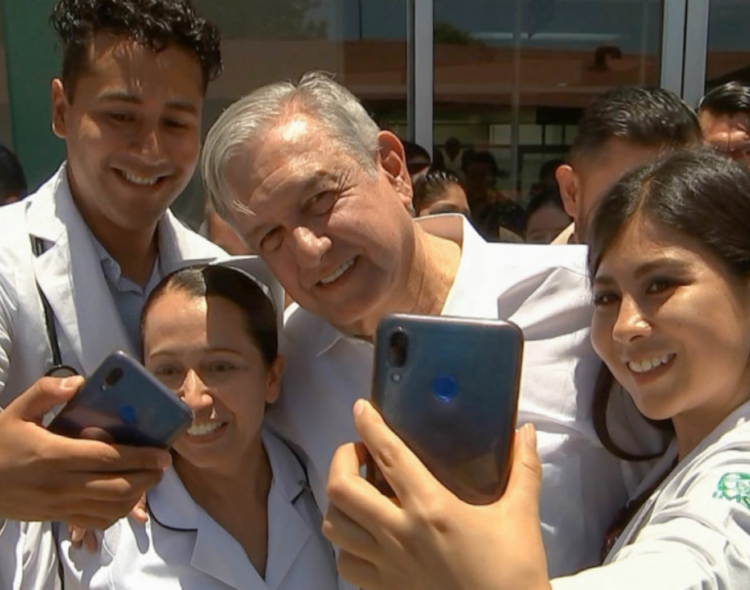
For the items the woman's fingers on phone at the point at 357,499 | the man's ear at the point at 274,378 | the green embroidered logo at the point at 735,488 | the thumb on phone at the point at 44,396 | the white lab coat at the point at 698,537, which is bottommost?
the man's ear at the point at 274,378

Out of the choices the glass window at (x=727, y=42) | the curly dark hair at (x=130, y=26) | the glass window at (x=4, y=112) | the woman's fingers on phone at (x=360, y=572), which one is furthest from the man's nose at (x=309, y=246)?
the glass window at (x=727, y=42)

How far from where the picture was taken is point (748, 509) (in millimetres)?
961

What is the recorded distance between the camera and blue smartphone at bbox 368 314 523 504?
91 cm

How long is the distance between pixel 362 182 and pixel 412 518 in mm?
842

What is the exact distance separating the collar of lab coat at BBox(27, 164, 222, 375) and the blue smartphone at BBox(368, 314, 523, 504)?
33.7 inches

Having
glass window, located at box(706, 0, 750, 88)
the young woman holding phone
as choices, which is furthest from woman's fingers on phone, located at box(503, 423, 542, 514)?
glass window, located at box(706, 0, 750, 88)

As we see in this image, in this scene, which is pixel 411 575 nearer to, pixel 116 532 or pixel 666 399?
pixel 666 399

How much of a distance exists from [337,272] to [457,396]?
618 mm

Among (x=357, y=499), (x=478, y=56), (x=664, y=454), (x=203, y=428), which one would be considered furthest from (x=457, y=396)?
(x=478, y=56)

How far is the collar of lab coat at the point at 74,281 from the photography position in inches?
62.6

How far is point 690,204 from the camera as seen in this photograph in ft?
3.82

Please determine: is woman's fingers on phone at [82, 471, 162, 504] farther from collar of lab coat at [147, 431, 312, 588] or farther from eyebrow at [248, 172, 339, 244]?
eyebrow at [248, 172, 339, 244]

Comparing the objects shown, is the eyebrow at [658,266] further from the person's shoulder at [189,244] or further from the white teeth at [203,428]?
the person's shoulder at [189,244]

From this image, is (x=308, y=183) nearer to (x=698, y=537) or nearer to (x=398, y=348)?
(x=398, y=348)
